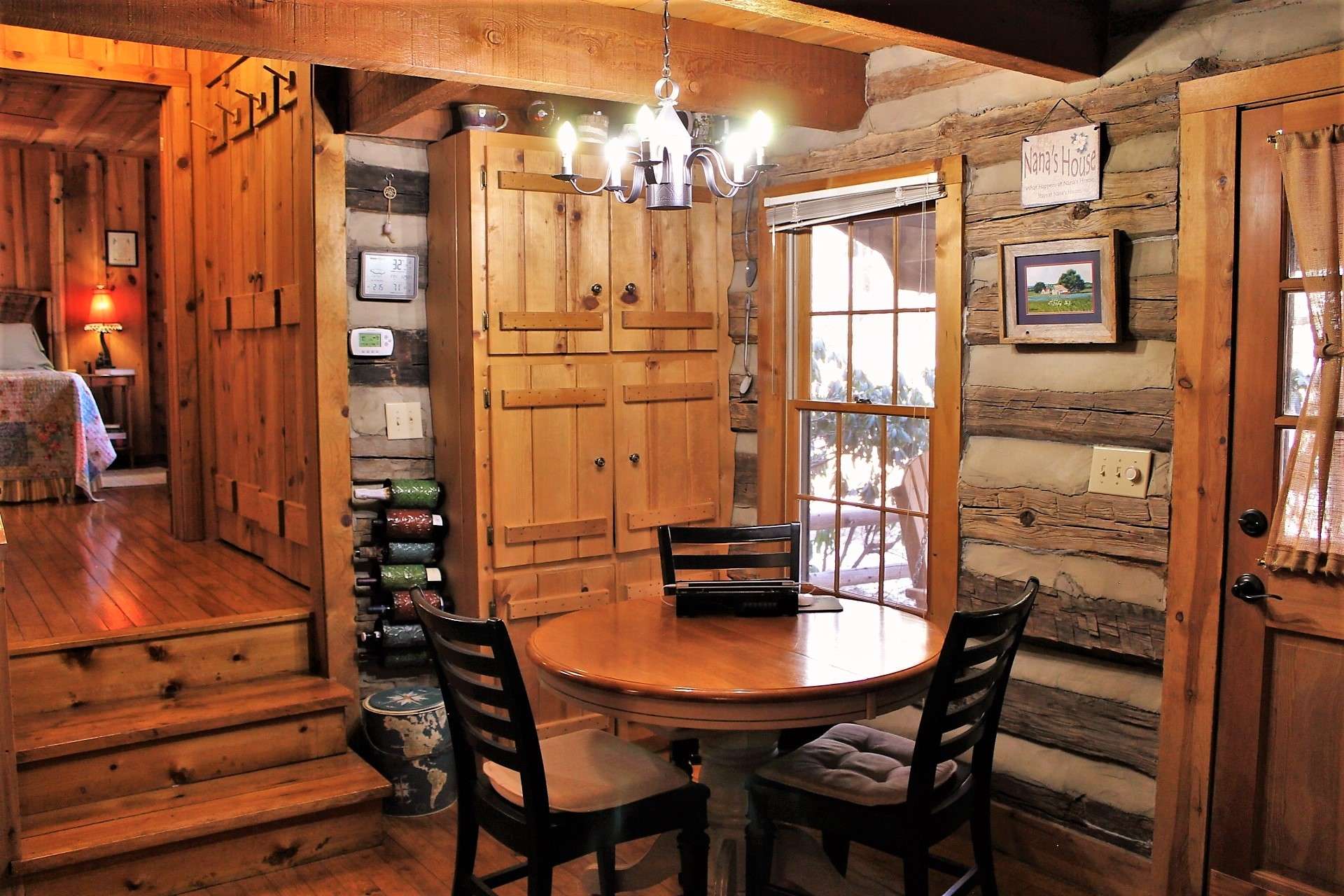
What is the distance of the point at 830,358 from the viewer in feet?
13.1

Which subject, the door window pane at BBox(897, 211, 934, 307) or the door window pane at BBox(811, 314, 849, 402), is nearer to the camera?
the door window pane at BBox(897, 211, 934, 307)

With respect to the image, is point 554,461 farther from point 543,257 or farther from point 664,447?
point 543,257

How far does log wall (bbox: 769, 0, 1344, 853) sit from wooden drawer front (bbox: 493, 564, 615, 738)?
139 centimetres

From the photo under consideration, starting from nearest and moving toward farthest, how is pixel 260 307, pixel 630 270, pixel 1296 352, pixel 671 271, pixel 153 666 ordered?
1. pixel 1296 352
2. pixel 153 666
3. pixel 630 270
4. pixel 671 271
5. pixel 260 307

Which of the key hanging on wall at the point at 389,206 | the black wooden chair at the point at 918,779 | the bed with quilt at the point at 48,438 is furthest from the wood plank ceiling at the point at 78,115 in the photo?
the black wooden chair at the point at 918,779

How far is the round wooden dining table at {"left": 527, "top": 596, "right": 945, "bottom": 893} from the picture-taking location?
2400mm

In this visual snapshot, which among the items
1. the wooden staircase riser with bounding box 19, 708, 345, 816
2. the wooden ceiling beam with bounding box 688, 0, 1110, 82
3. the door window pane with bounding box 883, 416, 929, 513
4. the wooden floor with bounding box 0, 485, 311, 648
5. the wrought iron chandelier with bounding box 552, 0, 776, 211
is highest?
the wooden ceiling beam with bounding box 688, 0, 1110, 82

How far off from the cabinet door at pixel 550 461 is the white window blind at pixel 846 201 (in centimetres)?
86

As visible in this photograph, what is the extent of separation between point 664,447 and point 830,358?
0.75 metres

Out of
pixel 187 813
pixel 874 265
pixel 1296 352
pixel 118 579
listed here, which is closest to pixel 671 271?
pixel 874 265

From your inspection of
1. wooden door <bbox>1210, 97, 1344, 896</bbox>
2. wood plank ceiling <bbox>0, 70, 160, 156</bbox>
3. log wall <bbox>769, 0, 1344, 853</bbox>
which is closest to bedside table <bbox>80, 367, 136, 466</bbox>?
wood plank ceiling <bbox>0, 70, 160, 156</bbox>

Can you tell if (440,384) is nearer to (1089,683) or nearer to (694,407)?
(694,407)

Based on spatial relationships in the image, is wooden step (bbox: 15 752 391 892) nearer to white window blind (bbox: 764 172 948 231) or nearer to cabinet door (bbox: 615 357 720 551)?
cabinet door (bbox: 615 357 720 551)

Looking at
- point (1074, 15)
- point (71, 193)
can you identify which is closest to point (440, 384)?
point (1074, 15)
